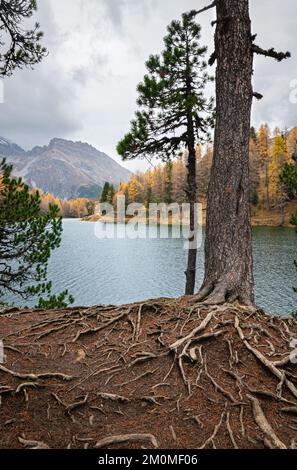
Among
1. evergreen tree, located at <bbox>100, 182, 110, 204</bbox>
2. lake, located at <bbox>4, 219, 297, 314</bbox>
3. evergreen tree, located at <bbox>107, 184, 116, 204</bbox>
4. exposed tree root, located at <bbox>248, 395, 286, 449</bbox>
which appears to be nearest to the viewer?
exposed tree root, located at <bbox>248, 395, 286, 449</bbox>

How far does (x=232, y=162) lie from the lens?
539 centimetres

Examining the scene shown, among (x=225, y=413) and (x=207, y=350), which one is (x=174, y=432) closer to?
(x=225, y=413)

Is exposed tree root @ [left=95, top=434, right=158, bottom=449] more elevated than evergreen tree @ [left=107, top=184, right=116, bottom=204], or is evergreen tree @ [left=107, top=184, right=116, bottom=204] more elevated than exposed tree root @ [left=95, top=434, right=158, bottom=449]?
evergreen tree @ [left=107, top=184, right=116, bottom=204]

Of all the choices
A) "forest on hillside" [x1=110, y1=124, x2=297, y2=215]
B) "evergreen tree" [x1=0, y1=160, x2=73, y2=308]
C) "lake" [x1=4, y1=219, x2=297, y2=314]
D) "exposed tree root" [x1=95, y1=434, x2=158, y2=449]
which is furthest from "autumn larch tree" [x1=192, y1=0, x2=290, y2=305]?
"forest on hillside" [x1=110, y1=124, x2=297, y2=215]

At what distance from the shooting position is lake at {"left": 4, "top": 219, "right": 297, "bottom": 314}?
22.2 meters

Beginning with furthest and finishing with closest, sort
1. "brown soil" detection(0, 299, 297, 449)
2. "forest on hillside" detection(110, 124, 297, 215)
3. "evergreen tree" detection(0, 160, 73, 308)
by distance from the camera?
"forest on hillside" detection(110, 124, 297, 215) → "evergreen tree" detection(0, 160, 73, 308) → "brown soil" detection(0, 299, 297, 449)

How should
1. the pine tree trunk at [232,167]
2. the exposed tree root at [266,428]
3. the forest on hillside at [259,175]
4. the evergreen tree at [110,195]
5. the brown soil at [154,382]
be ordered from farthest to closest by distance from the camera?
the evergreen tree at [110,195] → the forest on hillside at [259,175] → the pine tree trunk at [232,167] → the brown soil at [154,382] → the exposed tree root at [266,428]

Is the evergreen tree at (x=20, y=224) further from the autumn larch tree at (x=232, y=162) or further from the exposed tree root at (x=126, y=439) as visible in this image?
the exposed tree root at (x=126, y=439)

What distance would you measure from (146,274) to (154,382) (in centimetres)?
2608

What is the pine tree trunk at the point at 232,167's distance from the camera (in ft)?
17.3

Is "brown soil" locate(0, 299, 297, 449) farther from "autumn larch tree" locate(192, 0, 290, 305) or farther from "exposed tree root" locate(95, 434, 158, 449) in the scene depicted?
"autumn larch tree" locate(192, 0, 290, 305)

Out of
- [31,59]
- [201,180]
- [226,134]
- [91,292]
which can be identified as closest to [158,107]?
[31,59]

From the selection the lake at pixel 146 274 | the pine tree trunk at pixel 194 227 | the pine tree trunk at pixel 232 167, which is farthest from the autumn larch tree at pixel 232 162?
the lake at pixel 146 274
